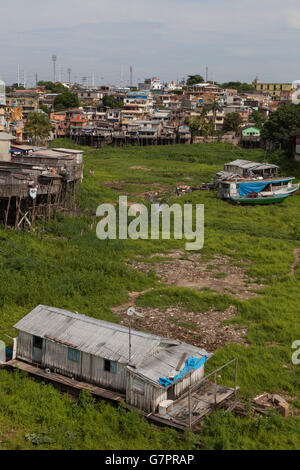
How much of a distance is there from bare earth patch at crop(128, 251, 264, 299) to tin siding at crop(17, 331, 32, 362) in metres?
9.44

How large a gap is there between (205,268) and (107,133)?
58489 mm

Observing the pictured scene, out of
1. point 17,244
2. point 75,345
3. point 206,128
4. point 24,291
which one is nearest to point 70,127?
point 206,128

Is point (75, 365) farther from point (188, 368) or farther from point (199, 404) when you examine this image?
point (199, 404)

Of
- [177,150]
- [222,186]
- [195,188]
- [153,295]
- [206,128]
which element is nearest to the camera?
[153,295]

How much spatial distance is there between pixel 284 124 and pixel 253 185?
19.1 metres

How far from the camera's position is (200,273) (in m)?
25.5

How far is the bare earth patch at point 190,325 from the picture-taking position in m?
18.5

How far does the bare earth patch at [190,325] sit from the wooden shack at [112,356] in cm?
349

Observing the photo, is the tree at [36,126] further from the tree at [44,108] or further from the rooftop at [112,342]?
the rooftop at [112,342]

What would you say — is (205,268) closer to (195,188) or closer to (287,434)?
(287,434)

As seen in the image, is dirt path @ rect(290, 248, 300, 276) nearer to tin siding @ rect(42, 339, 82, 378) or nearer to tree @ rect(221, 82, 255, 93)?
tin siding @ rect(42, 339, 82, 378)

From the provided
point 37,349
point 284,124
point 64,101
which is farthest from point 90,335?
point 64,101

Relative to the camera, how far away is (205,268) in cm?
2622

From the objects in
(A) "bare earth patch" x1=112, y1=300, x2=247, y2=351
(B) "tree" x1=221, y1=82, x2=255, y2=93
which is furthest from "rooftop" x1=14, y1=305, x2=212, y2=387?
(B) "tree" x1=221, y1=82, x2=255, y2=93
